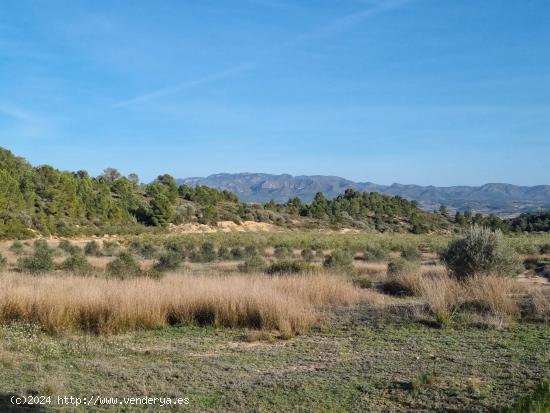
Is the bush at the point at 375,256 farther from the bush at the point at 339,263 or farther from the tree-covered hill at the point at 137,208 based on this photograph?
the tree-covered hill at the point at 137,208

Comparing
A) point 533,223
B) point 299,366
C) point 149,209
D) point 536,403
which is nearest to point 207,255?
point 299,366

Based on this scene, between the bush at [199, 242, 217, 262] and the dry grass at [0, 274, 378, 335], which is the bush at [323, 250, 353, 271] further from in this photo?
the dry grass at [0, 274, 378, 335]

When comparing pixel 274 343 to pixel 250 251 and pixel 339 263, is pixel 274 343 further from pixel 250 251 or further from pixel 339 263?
pixel 250 251

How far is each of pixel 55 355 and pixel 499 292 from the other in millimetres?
8107

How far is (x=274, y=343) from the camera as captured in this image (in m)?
8.95

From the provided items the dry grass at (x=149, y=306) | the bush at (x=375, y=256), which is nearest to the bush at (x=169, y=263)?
the dry grass at (x=149, y=306)

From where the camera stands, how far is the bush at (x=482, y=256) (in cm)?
1434

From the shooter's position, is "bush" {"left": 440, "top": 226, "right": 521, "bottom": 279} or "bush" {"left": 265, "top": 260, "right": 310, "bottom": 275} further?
"bush" {"left": 265, "top": 260, "right": 310, "bottom": 275}

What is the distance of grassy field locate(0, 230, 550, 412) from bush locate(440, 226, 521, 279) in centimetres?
140

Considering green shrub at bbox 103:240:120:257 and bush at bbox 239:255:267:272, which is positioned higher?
bush at bbox 239:255:267:272

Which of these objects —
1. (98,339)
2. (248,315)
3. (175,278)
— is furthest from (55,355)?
(175,278)

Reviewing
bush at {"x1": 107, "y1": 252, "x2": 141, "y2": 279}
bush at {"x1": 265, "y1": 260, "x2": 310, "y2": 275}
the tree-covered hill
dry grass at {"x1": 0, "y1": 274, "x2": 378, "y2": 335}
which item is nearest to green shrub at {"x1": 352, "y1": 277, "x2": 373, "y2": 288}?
bush at {"x1": 265, "y1": 260, "x2": 310, "y2": 275}

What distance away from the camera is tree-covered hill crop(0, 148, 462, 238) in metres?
45.0

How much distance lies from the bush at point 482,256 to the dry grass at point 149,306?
5.10m
